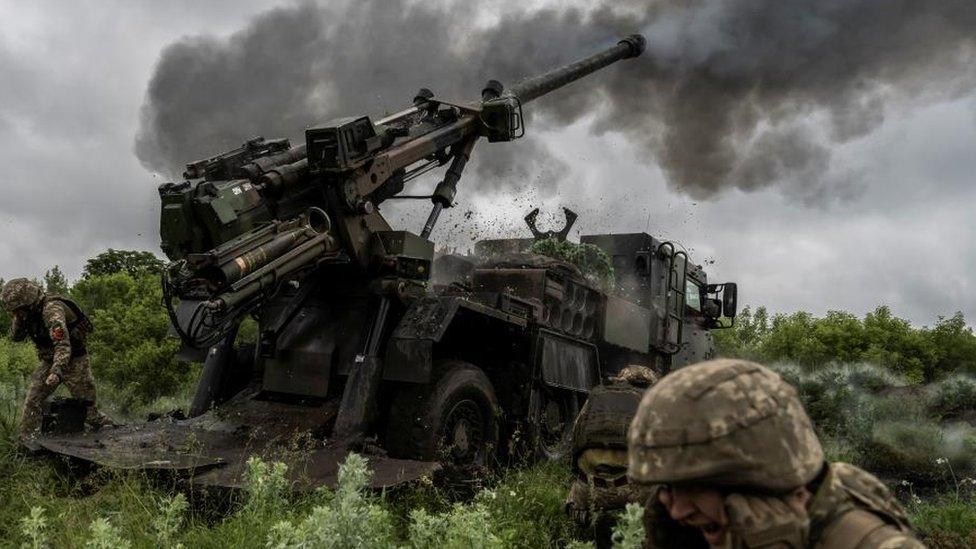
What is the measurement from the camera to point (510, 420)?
25.7 feet

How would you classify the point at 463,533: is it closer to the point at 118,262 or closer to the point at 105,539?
the point at 105,539

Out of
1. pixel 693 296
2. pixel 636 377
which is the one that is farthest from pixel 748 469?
pixel 693 296

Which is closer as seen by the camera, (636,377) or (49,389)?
(636,377)

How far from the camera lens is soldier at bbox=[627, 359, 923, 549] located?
5.53 feet

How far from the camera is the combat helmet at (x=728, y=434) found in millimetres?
1695

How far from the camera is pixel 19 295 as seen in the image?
7188mm

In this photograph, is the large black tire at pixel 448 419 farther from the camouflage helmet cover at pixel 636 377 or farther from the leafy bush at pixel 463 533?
the leafy bush at pixel 463 533

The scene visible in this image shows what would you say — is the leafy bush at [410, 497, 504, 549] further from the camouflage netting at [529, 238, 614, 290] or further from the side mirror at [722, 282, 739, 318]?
the side mirror at [722, 282, 739, 318]

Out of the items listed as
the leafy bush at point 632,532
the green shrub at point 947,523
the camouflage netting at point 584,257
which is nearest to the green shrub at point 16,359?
the camouflage netting at point 584,257

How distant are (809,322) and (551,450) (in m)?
31.0

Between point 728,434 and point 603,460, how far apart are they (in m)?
2.81

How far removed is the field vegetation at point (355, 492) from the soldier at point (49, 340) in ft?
1.05

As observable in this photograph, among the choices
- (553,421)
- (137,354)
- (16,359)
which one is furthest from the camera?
(16,359)

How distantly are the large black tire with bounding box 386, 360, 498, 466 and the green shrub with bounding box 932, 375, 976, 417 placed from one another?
32.2ft
